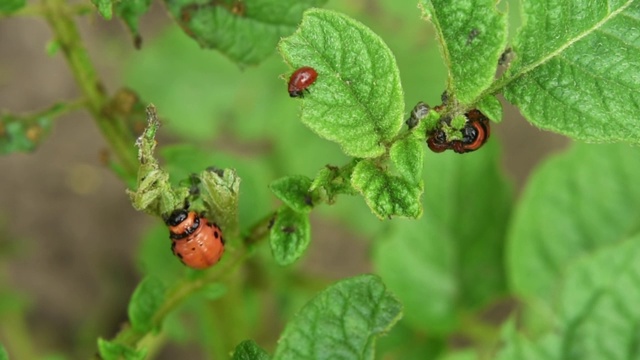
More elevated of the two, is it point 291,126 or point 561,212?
point 291,126

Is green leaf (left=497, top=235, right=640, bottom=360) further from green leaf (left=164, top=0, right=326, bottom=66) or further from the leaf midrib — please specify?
green leaf (left=164, top=0, right=326, bottom=66)

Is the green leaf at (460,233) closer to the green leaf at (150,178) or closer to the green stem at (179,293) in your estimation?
the green stem at (179,293)

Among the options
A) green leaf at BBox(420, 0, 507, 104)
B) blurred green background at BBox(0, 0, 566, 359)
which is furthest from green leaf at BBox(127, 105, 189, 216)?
blurred green background at BBox(0, 0, 566, 359)

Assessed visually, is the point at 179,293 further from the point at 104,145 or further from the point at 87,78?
the point at 104,145

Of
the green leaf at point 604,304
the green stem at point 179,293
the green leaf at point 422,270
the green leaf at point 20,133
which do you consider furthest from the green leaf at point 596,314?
the green leaf at point 20,133

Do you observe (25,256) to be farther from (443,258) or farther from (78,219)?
(443,258)

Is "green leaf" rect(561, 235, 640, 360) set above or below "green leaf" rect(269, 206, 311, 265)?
below

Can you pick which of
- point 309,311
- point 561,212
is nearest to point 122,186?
point 561,212
